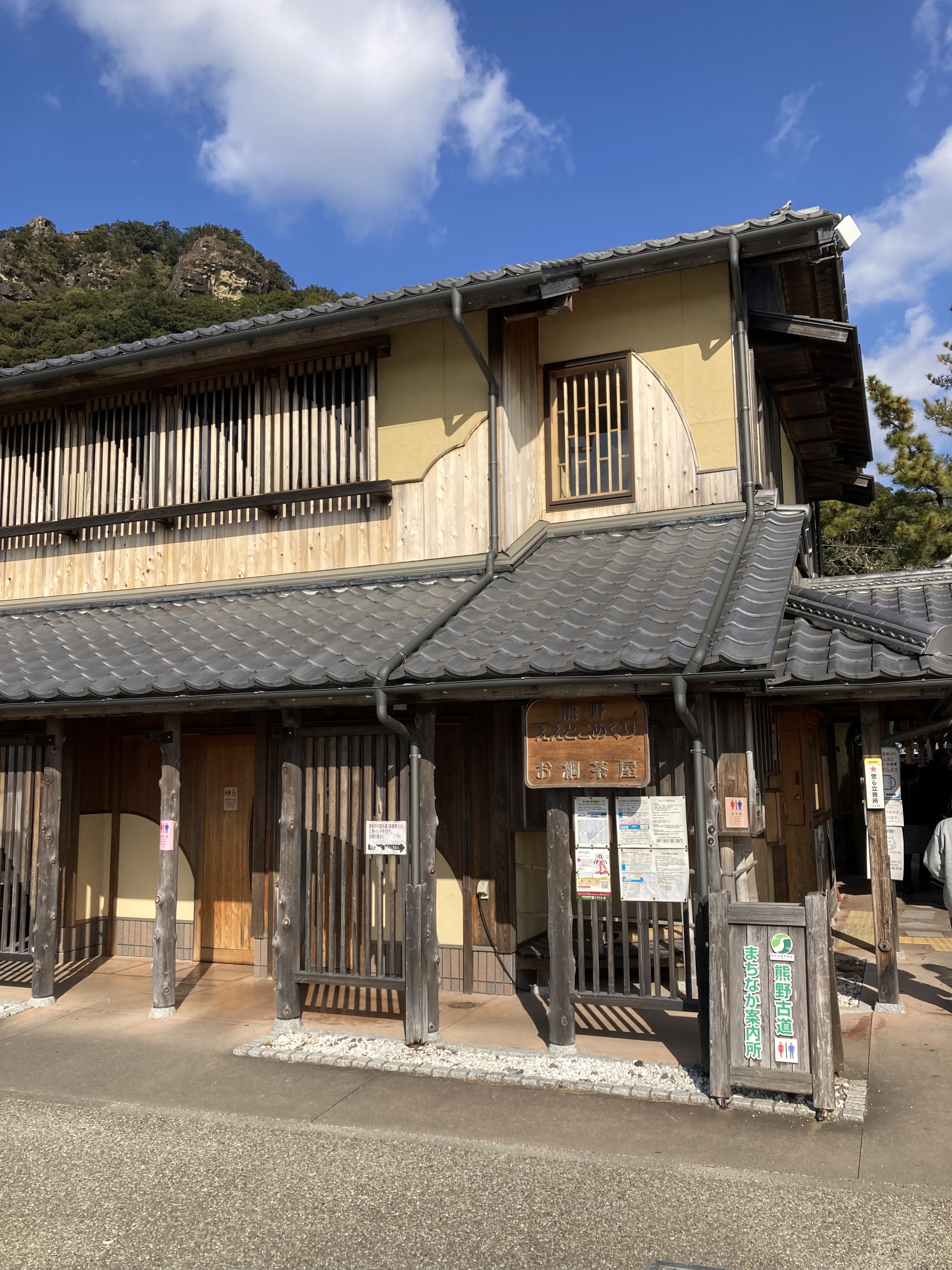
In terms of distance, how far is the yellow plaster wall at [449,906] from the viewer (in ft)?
28.1

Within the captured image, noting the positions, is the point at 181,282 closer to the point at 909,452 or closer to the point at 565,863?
the point at 909,452

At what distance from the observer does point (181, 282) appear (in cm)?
5634

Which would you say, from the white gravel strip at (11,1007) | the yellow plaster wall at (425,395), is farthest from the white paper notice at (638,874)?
the white gravel strip at (11,1007)

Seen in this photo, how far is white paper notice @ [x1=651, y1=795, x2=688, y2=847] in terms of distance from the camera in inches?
254

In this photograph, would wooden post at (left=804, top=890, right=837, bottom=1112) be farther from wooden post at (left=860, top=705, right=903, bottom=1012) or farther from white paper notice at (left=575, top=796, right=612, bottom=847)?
wooden post at (left=860, top=705, right=903, bottom=1012)

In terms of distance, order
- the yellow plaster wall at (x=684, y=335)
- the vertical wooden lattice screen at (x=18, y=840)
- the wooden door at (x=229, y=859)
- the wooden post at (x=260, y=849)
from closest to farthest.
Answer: the vertical wooden lattice screen at (x=18, y=840), the yellow plaster wall at (x=684, y=335), the wooden post at (x=260, y=849), the wooden door at (x=229, y=859)

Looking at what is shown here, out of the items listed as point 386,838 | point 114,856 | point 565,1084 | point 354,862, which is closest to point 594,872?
point 565,1084

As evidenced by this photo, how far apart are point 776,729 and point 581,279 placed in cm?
490

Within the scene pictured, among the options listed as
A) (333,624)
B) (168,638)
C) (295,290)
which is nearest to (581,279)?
(333,624)

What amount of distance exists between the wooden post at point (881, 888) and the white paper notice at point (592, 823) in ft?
7.65

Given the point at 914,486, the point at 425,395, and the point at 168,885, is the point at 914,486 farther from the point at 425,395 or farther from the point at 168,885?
the point at 168,885

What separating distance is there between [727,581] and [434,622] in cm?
231

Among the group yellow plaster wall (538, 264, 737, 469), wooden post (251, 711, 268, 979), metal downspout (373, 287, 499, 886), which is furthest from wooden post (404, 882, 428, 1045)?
yellow plaster wall (538, 264, 737, 469)

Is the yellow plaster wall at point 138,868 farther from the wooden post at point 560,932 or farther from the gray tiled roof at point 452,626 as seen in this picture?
the wooden post at point 560,932
